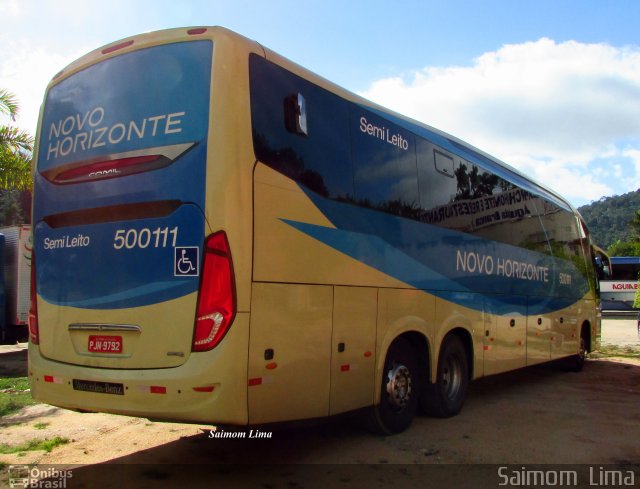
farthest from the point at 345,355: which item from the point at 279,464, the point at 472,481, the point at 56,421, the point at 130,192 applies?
the point at 56,421

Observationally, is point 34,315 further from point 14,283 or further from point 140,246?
point 14,283

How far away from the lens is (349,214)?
587cm

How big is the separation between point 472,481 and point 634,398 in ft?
18.3

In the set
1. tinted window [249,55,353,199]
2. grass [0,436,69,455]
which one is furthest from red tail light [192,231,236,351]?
grass [0,436,69,455]

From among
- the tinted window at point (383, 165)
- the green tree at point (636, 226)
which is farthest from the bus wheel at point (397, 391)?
→ the green tree at point (636, 226)

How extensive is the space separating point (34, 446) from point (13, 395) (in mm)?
3206

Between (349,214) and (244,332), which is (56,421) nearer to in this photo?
(244,332)

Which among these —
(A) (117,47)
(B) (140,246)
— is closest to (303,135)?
(B) (140,246)

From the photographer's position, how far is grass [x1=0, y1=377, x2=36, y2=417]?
26.0 ft

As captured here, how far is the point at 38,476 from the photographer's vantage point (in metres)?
5.08

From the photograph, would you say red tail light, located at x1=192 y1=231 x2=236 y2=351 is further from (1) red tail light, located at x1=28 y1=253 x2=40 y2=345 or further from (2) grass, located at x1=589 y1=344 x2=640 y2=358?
(2) grass, located at x1=589 y1=344 x2=640 y2=358

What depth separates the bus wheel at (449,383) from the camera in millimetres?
7324

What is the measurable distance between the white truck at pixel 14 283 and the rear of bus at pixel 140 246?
9773 mm

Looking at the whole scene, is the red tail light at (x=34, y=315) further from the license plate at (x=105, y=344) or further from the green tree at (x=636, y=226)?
the green tree at (x=636, y=226)
